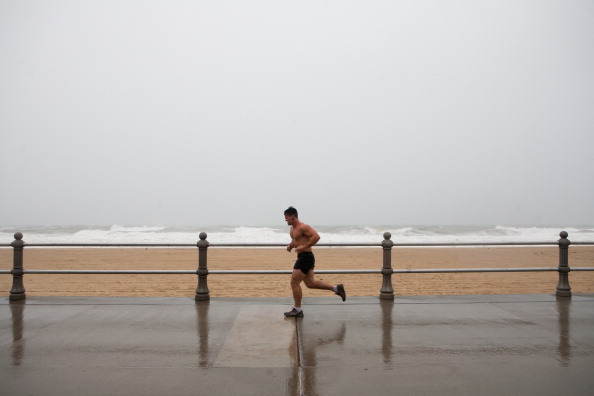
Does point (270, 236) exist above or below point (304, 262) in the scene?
below

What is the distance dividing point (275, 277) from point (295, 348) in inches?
405

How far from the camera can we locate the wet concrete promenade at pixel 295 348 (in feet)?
13.9

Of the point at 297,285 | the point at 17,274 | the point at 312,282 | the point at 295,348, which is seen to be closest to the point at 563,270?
the point at 312,282

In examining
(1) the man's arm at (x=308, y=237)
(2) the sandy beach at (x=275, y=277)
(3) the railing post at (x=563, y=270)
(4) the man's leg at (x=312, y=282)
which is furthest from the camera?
(2) the sandy beach at (x=275, y=277)

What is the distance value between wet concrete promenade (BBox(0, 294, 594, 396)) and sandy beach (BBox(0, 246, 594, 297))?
4.76m

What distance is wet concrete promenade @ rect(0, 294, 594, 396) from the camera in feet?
13.9

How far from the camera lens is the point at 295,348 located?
5.39 m

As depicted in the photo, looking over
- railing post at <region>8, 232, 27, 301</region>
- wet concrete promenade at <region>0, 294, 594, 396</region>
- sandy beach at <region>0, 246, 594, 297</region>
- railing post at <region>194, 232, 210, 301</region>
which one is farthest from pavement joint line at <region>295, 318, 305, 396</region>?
sandy beach at <region>0, 246, 594, 297</region>

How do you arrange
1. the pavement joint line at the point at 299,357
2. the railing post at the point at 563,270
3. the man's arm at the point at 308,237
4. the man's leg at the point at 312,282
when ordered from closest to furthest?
the pavement joint line at the point at 299,357, the man's arm at the point at 308,237, the man's leg at the point at 312,282, the railing post at the point at 563,270

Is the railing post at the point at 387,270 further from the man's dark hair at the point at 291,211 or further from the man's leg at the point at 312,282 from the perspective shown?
the man's dark hair at the point at 291,211

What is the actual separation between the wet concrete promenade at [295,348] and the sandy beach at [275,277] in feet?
15.6

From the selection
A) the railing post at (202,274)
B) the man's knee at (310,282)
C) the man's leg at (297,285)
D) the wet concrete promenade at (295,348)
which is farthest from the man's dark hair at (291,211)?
the railing post at (202,274)

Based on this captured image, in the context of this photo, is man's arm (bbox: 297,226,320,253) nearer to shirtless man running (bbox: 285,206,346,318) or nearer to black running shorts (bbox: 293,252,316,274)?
shirtless man running (bbox: 285,206,346,318)

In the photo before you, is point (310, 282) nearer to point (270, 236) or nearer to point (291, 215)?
point (291, 215)
